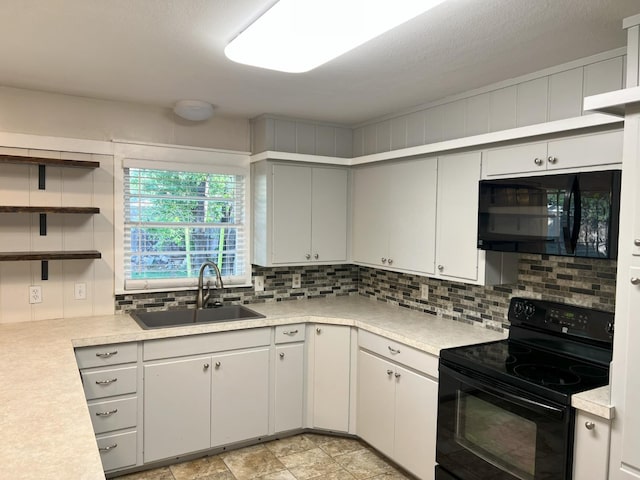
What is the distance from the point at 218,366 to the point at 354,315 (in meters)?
0.97

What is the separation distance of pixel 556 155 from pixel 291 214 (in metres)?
1.87

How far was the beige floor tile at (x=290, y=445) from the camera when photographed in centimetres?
320

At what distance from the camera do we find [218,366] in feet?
10.1

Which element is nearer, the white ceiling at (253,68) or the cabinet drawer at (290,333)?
the white ceiling at (253,68)

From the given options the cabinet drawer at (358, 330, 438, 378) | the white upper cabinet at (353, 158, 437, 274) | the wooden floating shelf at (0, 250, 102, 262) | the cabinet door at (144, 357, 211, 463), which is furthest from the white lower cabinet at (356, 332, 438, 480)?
the wooden floating shelf at (0, 250, 102, 262)

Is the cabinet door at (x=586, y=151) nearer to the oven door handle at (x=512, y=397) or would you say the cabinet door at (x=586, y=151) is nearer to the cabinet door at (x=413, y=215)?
the cabinet door at (x=413, y=215)

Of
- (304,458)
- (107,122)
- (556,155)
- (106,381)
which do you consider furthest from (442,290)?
(107,122)

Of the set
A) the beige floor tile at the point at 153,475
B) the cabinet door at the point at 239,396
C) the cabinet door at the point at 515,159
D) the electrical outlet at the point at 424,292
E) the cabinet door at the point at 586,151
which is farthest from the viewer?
the electrical outlet at the point at 424,292

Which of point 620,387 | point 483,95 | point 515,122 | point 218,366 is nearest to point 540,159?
point 515,122

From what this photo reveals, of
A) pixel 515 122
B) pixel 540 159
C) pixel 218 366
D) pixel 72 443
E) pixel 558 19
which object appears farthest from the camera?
pixel 218 366

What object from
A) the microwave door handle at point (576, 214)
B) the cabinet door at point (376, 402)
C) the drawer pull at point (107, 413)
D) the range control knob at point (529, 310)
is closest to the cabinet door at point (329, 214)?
the cabinet door at point (376, 402)

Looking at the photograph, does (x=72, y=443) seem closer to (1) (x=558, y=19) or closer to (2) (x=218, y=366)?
(2) (x=218, y=366)

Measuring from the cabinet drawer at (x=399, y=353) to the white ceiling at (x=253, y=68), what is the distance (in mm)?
1508

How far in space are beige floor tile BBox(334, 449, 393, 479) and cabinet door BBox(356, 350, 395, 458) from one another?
8 centimetres
